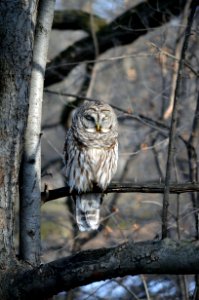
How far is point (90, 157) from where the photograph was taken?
Answer: 5305 mm

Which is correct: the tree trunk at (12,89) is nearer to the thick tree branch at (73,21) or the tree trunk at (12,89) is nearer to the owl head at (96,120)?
the owl head at (96,120)

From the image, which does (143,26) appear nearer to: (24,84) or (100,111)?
(100,111)

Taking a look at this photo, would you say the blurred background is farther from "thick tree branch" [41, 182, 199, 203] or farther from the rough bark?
"thick tree branch" [41, 182, 199, 203]

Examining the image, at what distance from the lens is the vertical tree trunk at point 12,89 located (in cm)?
379

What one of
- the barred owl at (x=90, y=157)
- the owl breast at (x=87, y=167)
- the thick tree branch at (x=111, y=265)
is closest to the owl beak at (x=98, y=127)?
the barred owl at (x=90, y=157)

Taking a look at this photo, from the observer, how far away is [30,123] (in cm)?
430

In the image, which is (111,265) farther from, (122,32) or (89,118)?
(122,32)

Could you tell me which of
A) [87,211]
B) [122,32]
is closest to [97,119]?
[87,211]

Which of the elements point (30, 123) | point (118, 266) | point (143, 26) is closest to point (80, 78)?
point (143, 26)

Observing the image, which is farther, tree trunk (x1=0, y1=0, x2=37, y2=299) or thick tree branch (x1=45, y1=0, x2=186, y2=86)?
thick tree branch (x1=45, y1=0, x2=186, y2=86)

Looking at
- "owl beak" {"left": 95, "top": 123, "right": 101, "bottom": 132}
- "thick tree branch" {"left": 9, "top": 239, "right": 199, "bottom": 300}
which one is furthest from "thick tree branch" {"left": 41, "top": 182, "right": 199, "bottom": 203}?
"owl beak" {"left": 95, "top": 123, "right": 101, "bottom": 132}

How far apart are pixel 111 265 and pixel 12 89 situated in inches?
53.2

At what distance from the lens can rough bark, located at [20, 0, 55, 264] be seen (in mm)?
4152

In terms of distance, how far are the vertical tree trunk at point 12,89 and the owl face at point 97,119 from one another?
1624 millimetres
